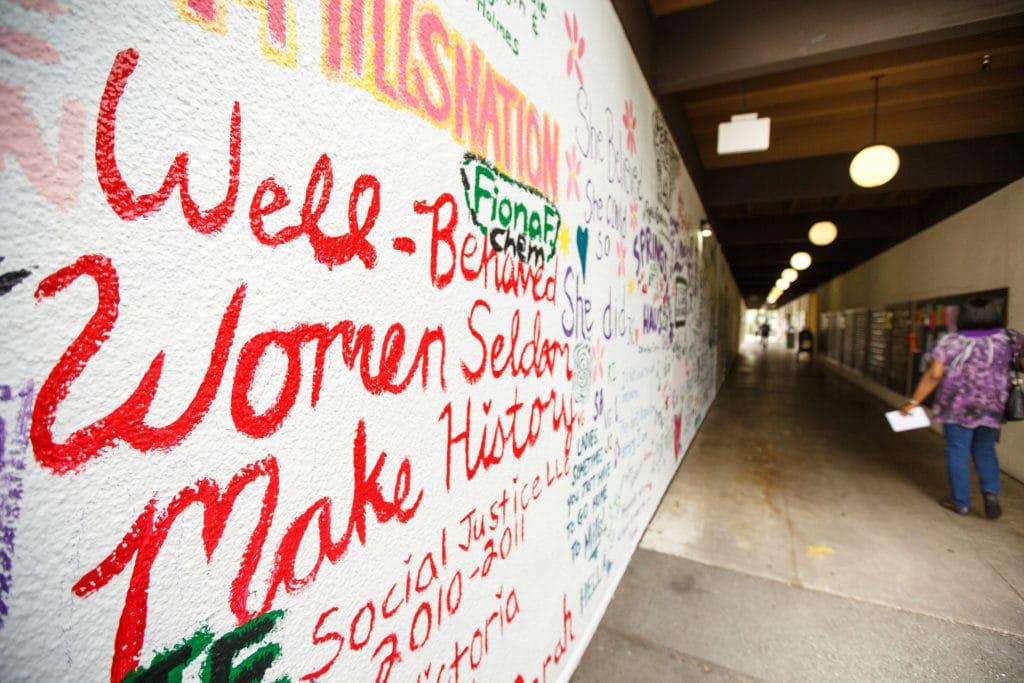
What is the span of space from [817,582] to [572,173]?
302cm

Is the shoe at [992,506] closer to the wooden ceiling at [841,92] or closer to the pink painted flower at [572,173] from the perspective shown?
the wooden ceiling at [841,92]

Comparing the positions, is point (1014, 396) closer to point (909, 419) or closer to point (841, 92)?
point (909, 419)

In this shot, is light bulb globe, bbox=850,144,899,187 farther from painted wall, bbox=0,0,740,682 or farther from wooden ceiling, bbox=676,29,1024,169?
painted wall, bbox=0,0,740,682

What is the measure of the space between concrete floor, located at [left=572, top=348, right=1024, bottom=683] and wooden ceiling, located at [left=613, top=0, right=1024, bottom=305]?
347 centimetres

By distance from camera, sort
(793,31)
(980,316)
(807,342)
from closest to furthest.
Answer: (793,31) → (980,316) → (807,342)

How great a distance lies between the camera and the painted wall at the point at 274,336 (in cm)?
52

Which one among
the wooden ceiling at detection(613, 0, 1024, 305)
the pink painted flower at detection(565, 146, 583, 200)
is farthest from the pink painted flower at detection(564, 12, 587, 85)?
the wooden ceiling at detection(613, 0, 1024, 305)

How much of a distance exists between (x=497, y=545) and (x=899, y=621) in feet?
8.63

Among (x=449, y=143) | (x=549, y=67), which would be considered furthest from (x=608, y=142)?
(x=449, y=143)

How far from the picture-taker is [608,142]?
92.9 inches

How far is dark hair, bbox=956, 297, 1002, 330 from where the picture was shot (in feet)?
11.8

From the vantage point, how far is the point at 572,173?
75.2 inches

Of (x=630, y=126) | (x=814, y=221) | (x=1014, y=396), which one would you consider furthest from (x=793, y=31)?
(x=814, y=221)

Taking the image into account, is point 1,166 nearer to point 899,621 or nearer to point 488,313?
point 488,313
